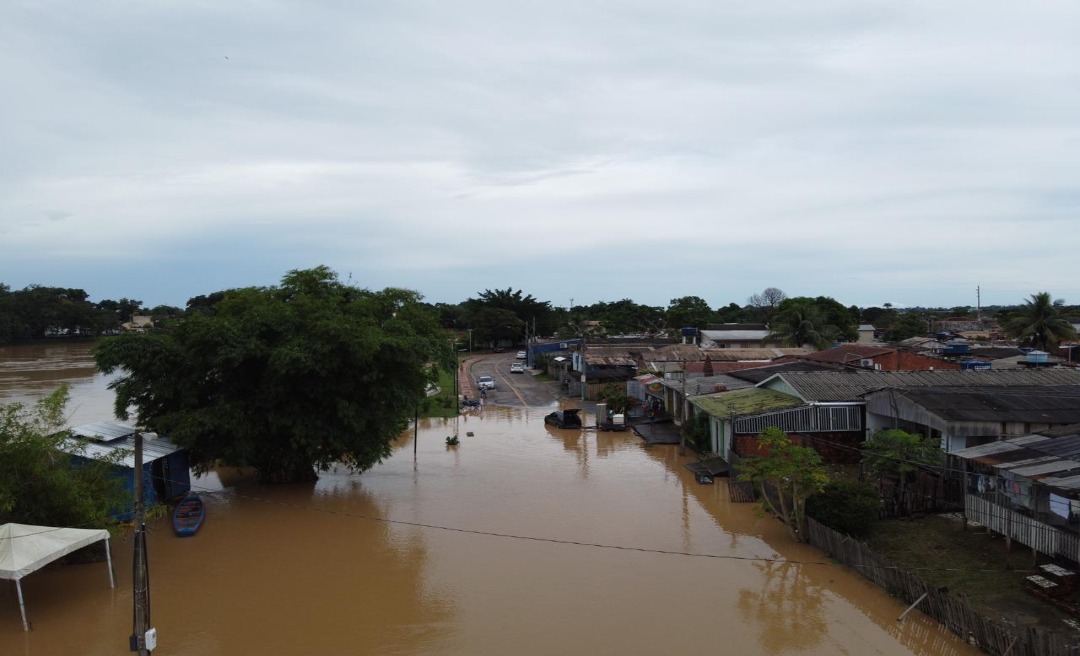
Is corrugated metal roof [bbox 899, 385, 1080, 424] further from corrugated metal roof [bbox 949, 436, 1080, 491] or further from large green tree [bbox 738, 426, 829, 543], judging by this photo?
large green tree [bbox 738, 426, 829, 543]

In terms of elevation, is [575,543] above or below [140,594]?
below

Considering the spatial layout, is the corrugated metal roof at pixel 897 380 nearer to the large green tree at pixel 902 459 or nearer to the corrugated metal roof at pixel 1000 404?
the corrugated metal roof at pixel 1000 404

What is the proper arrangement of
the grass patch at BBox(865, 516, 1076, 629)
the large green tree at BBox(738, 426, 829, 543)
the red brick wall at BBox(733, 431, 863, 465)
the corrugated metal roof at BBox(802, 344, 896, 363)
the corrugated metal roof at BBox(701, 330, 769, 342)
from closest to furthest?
the grass patch at BBox(865, 516, 1076, 629) < the large green tree at BBox(738, 426, 829, 543) < the red brick wall at BBox(733, 431, 863, 465) < the corrugated metal roof at BBox(802, 344, 896, 363) < the corrugated metal roof at BBox(701, 330, 769, 342)

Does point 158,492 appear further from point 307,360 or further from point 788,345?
point 788,345

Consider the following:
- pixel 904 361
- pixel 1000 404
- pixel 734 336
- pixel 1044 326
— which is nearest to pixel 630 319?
pixel 734 336

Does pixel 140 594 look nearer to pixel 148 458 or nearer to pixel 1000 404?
pixel 148 458

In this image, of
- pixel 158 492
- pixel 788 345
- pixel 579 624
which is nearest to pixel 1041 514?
pixel 579 624

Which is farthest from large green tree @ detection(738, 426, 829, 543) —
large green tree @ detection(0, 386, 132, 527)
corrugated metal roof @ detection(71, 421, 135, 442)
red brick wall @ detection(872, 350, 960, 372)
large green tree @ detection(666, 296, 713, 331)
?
large green tree @ detection(666, 296, 713, 331)
